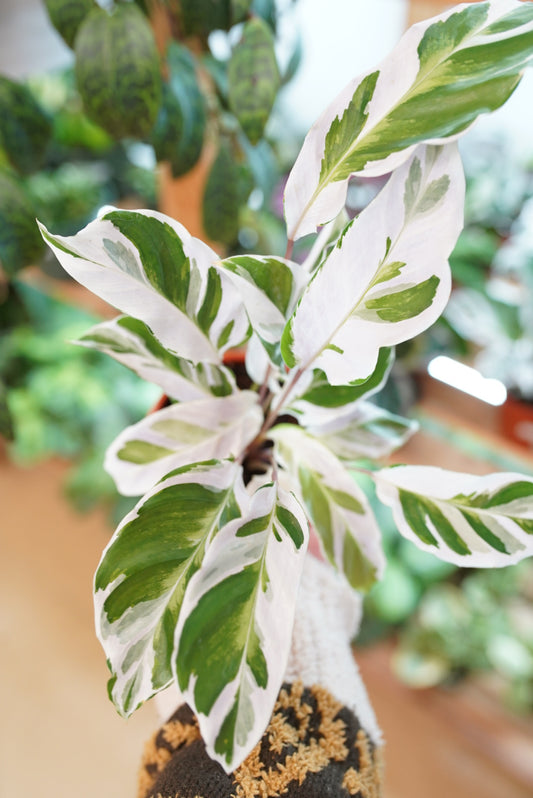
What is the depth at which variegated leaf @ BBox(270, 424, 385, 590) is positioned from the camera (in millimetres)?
588

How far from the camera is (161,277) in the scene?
46cm

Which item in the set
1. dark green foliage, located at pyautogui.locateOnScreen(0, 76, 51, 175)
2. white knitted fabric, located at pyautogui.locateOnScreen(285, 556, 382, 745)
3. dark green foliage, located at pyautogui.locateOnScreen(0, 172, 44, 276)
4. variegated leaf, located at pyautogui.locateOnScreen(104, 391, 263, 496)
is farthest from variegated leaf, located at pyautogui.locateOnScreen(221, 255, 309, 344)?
dark green foliage, located at pyautogui.locateOnScreen(0, 76, 51, 175)

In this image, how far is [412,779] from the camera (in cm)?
134

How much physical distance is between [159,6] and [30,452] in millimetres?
1121

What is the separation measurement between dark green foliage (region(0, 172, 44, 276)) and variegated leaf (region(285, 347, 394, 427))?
39cm

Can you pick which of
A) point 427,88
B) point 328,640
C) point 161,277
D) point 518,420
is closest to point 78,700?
point 328,640

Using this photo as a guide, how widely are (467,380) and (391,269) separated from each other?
993mm

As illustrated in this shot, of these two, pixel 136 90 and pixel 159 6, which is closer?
pixel 136 90

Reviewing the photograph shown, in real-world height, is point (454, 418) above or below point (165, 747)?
below

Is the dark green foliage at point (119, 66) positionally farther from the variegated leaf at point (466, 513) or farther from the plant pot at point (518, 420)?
the plant pot at point (518, 420)

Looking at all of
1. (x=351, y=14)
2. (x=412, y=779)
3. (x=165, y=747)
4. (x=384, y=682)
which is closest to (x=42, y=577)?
(x=384, y=682)

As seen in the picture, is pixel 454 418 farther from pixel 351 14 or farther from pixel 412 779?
pixel 351 14

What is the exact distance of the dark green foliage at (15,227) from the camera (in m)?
0.72

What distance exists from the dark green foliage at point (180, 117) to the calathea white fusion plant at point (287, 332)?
1.16ft
